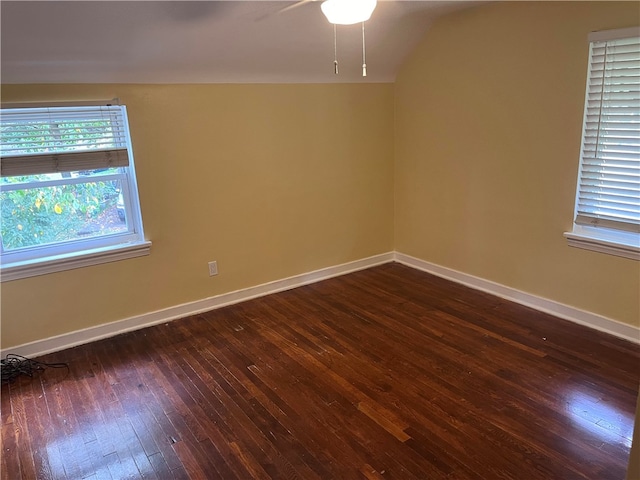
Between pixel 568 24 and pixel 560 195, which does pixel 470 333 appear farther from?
pixel 568 24

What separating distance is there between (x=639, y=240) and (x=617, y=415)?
46.5 inches

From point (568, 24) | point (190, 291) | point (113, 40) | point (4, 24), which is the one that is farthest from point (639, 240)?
point (4, 24)

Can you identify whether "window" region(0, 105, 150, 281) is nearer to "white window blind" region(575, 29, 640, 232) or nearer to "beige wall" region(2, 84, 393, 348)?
"beige wall" region(2, 84, 393, 348)

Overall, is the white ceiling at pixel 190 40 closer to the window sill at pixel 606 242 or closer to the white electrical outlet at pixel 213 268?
the white electrical outlet at pixel 213 268

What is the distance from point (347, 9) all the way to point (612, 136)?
5.89 feet

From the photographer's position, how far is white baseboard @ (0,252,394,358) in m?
3.08

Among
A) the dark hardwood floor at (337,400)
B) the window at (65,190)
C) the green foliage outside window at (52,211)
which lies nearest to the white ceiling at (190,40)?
the window at (65,190)

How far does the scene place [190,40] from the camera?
9.50 feet

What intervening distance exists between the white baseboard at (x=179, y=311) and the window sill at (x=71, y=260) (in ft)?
1.48

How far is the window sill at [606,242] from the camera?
289 centimetres

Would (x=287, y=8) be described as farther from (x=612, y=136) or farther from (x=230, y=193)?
(x=612, y=136)

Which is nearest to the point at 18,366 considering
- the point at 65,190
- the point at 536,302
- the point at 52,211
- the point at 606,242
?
the point at 52,211

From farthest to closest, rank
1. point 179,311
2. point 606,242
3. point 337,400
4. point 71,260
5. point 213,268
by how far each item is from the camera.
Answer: point 213,268, point 179,311, point 71,260, point 606,242, point 337,400

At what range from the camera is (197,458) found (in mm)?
2125
